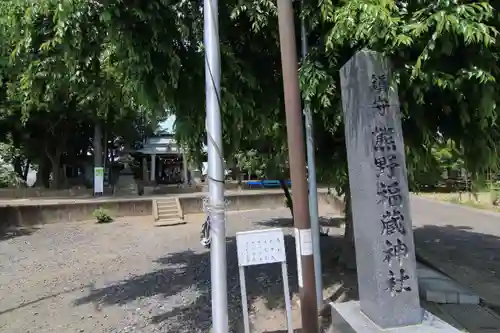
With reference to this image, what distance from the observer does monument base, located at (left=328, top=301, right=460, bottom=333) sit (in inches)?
139

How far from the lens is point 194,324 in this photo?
17.8 feet

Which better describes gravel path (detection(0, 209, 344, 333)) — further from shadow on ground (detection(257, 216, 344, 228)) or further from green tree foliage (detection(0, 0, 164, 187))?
green tree foliage (detection(0, 0, 164, 187))

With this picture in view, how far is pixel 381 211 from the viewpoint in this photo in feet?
12.2

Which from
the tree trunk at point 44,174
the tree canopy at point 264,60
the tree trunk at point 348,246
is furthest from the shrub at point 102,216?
the tree trunk at point 44,174

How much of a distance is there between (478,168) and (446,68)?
6.80 ft

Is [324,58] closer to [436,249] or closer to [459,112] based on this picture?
[459,112]

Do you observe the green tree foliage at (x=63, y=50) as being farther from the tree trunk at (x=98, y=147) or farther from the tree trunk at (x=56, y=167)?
the tree trunk at (x=56, y=167)

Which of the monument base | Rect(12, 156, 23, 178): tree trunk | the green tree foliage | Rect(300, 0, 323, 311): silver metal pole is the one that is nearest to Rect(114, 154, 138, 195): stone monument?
Rect(12, 156, 23, 178): tree trunk

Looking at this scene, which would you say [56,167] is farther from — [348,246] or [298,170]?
[298,170]

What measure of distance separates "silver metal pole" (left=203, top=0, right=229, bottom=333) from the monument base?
121cm

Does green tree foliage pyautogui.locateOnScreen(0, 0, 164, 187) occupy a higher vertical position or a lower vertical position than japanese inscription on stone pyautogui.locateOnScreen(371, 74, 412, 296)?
higher

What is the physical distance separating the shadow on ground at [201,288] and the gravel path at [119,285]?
2 centimetres

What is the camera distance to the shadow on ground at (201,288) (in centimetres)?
571

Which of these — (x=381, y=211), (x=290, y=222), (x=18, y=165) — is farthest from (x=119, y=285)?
(x=18, y=165)
